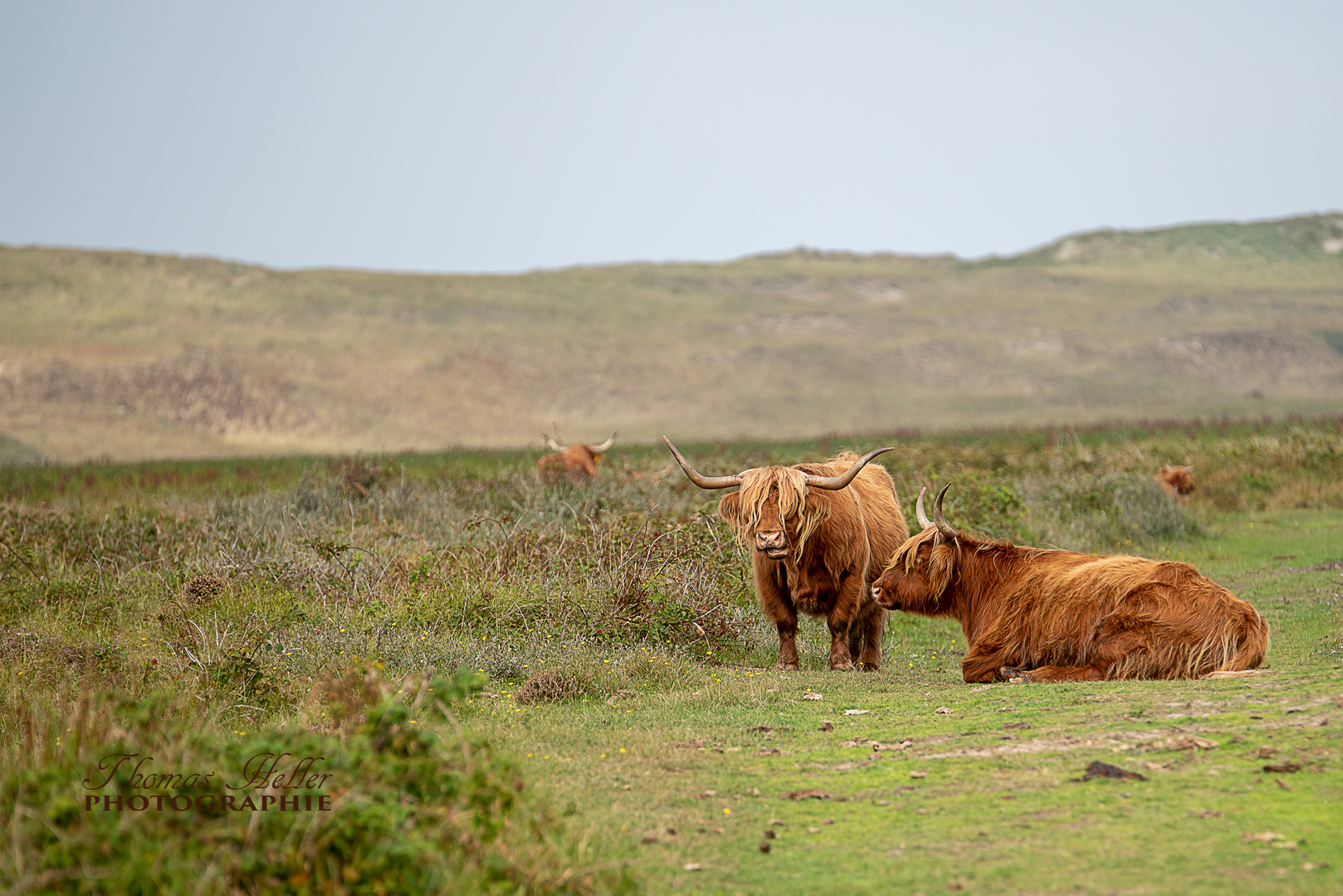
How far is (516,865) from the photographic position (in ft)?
12.8

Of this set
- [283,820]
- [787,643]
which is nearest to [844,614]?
[787,643]

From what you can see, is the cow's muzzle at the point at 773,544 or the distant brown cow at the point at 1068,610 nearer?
the distant brown cow at the point at 1068,610

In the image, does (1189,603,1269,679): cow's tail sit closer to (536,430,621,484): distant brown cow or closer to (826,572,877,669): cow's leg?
(826,572,877,669): cow's leg

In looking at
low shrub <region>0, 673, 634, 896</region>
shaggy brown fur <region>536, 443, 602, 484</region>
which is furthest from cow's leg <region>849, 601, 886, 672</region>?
shaggy brown fur <region>536, 443, 602, 484</region>

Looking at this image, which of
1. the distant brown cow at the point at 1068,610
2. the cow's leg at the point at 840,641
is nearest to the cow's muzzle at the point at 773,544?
the distant brown cow at the point at 1068,610

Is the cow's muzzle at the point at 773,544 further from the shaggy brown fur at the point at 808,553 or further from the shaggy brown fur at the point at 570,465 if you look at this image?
the shaggy brown fur at the point at 570,465

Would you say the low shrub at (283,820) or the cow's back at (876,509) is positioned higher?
the cow's back at (876,509)

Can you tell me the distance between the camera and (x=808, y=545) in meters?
9.15

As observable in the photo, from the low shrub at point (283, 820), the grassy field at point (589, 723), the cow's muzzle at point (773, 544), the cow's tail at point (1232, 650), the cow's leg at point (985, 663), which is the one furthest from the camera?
the cow's muzzle at point (773, 544)

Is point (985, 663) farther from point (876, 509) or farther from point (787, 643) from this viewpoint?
point (876, 509)

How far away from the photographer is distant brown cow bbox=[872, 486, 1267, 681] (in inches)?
292

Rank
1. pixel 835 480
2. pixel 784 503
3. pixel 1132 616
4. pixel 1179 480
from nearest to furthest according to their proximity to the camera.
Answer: pixel 1132 616 < pixel 784 503 < pixel 835 480 < pixel 1179 480

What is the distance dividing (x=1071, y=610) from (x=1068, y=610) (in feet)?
0.06

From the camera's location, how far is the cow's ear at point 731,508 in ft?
30.3
